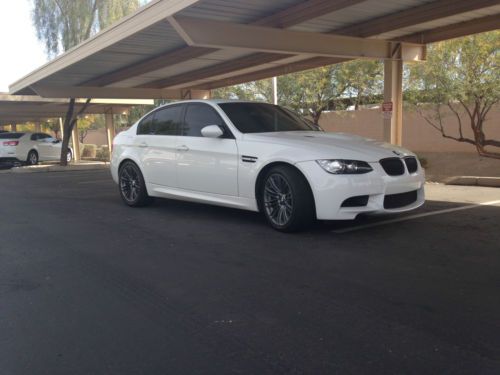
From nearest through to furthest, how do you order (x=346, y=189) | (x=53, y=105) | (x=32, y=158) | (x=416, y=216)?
(x=346, y=189)
(x=416, y=216)
(x=32, y=158)
(x=53, y=105)

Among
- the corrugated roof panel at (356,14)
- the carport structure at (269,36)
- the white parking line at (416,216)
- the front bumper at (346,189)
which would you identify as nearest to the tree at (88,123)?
the carport structure at (269,36)

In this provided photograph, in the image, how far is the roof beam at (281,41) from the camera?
894 cm

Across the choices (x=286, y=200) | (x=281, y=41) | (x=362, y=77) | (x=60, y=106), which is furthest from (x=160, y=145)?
(x=60, y=106)

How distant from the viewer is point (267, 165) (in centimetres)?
612

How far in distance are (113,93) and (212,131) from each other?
1224cm

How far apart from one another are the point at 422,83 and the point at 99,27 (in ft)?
79.8

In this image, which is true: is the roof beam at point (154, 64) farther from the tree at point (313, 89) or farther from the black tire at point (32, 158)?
the tree at point (313, 89)

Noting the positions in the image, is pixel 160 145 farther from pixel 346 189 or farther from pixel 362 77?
pixel 362 77

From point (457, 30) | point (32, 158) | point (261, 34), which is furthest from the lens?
point (32, 158)

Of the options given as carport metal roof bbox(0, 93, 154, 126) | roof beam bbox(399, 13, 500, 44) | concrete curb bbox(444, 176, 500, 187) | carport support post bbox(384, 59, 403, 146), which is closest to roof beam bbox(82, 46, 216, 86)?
carport support post bbox(384, 59, 403, 146)

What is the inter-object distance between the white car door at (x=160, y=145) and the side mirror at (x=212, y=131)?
96cm

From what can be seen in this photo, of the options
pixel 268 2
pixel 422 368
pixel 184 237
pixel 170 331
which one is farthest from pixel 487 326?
pixel 268 2

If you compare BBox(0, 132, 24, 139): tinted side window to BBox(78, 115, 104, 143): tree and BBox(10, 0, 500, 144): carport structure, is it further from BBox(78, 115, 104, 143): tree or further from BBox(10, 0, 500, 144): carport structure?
BBox(78, 115, 104, 143): tree

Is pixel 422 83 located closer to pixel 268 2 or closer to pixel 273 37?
pixel 273 37
